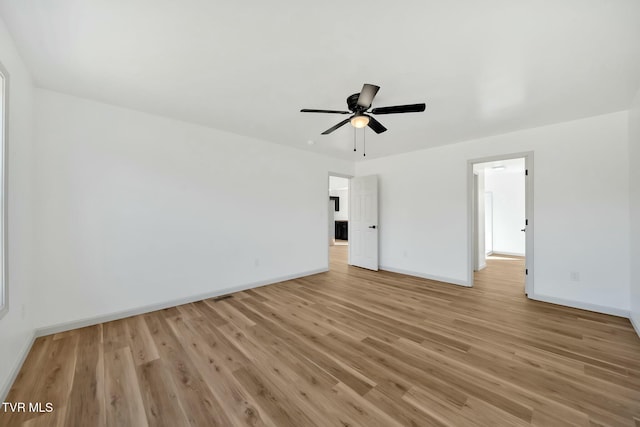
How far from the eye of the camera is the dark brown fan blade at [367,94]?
1.94 metres

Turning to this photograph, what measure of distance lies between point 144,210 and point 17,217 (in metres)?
1.06

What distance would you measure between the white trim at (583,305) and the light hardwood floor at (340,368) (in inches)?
6.7

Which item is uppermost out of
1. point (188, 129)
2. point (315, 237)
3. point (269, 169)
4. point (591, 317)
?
point (188, 129)

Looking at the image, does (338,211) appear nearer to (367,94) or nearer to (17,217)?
(367,94)

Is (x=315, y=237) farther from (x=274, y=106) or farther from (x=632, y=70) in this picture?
(x=632, y=70)

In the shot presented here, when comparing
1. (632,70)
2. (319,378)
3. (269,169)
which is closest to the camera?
(319,378)

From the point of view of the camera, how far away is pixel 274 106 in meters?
2.81

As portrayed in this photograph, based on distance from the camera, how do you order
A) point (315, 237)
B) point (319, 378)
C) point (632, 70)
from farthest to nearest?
1. point (315, 237)
2. point (632, 70)
3. point (319, 378)

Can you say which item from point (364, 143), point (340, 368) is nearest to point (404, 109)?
point (364, 143)

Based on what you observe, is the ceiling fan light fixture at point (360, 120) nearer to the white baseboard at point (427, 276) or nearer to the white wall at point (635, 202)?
the white wall at point (635, 202)

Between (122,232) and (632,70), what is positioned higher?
(632,70)

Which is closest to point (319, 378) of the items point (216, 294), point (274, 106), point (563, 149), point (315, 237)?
point (216, 294)

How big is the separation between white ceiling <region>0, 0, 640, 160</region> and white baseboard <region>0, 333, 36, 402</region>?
7.97 ft

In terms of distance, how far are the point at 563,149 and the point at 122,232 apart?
5.79m
